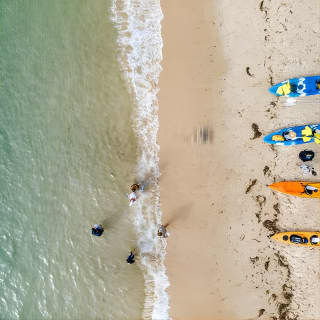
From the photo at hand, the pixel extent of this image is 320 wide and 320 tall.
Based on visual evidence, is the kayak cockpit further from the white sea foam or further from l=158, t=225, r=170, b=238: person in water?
the white sea foam

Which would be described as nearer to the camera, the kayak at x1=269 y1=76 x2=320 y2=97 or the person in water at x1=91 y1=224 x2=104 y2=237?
the kayak at x1=269 y1=76 x2=320 y2=97

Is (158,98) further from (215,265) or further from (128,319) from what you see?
(128,319)

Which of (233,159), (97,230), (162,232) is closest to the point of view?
(233,159)

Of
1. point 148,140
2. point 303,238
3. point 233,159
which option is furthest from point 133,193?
point 303,238

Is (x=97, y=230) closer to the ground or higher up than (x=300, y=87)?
closer to the ground

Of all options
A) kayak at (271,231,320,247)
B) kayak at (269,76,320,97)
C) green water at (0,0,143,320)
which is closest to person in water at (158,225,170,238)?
green water at (0,0,143,320)

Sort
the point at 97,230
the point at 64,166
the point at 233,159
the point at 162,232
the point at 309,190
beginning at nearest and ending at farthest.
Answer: the point at 309,190 < the point at 233,159 < the point at 162,232 < the point at 97,230 < the point at 64,166

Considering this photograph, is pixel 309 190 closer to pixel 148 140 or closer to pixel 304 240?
pixel 304 240
